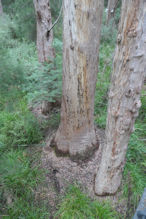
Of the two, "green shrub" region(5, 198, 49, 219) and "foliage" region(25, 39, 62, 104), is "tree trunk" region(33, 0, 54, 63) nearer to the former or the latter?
"foliage" region(25, 39, 62, 104)

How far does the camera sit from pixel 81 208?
7.60ft

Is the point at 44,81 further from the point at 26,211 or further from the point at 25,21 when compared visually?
the point at 25,21

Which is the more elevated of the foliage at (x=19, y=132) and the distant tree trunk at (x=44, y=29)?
the distant tree trunk at (x=44, y=29)

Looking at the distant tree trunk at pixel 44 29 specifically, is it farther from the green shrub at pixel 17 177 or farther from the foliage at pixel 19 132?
the green shrub at pixel 17 177

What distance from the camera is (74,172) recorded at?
2777 mm

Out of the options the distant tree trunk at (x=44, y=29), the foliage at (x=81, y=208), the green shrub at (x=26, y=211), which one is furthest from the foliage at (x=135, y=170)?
the distant tree trunk at (x=44, y=29)

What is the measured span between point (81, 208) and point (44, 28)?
10.5ft

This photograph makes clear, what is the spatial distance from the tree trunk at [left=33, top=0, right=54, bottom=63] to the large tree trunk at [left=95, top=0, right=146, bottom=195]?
220 centimetres

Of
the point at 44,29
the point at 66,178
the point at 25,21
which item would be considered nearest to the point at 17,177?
the point at 66,178

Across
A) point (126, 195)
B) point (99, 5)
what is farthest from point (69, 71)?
point (126, 195)

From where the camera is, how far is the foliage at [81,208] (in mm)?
2264

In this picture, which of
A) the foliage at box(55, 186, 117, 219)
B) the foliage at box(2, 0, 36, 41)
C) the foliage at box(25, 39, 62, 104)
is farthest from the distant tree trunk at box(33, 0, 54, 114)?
the foliage at box(2, 0, 36, 41)

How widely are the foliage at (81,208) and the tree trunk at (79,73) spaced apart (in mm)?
715

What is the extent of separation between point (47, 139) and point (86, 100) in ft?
4.74
